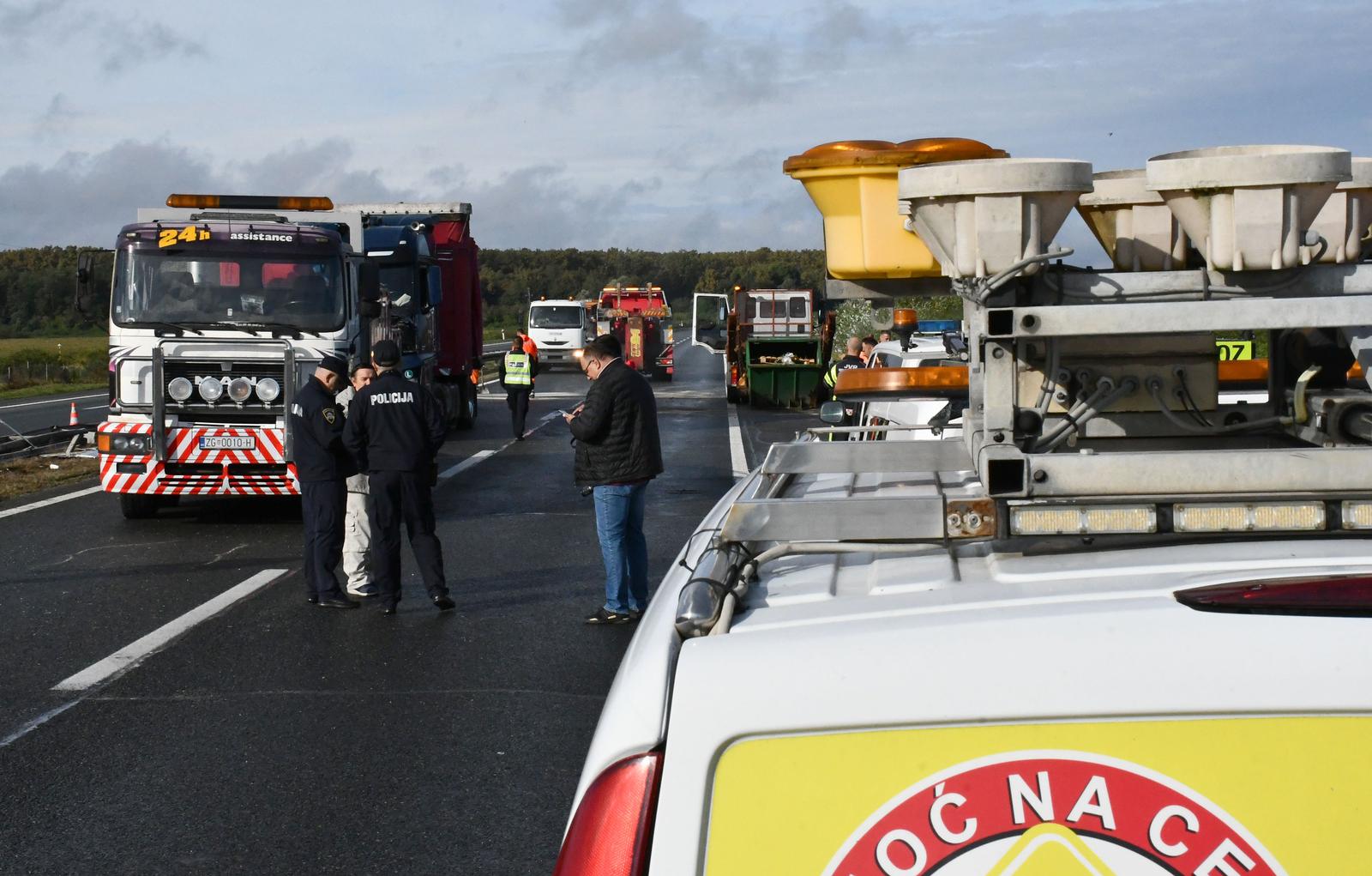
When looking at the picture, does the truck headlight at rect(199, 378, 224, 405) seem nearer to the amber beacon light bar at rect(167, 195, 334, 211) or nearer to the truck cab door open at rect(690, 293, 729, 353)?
the amber beacon light bar at rect(167, 195, 334, 211)

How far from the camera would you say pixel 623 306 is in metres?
53.4

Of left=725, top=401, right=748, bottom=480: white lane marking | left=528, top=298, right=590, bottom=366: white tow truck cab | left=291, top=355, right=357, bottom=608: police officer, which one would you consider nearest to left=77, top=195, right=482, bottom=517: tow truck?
left=291, top=355, right=357, bottom=608: police officer

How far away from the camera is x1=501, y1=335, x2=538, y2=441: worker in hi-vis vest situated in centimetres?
2328

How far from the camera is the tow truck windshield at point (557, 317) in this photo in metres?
50.1

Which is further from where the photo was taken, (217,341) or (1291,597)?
(217,341)

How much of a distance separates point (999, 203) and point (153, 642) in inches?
296

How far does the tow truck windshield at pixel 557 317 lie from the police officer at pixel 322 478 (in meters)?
39.5

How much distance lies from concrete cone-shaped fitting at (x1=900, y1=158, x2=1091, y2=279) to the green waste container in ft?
96.1

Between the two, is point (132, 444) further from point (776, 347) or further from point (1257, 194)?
point (776, 347)

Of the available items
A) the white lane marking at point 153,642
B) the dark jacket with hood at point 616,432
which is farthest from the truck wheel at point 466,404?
the dark jacket with hood at point 616,432

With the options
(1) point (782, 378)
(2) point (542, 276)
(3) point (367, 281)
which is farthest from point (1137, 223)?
(2) point (542, 276)

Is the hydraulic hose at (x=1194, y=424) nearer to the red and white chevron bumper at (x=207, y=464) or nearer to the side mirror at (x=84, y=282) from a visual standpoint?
the red and white chevron bumper at (x=207, y=464)

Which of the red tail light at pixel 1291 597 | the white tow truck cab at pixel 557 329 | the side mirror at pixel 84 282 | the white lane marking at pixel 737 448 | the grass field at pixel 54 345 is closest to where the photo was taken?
the red tail light at pixel 1291 597

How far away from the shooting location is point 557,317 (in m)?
50.5
